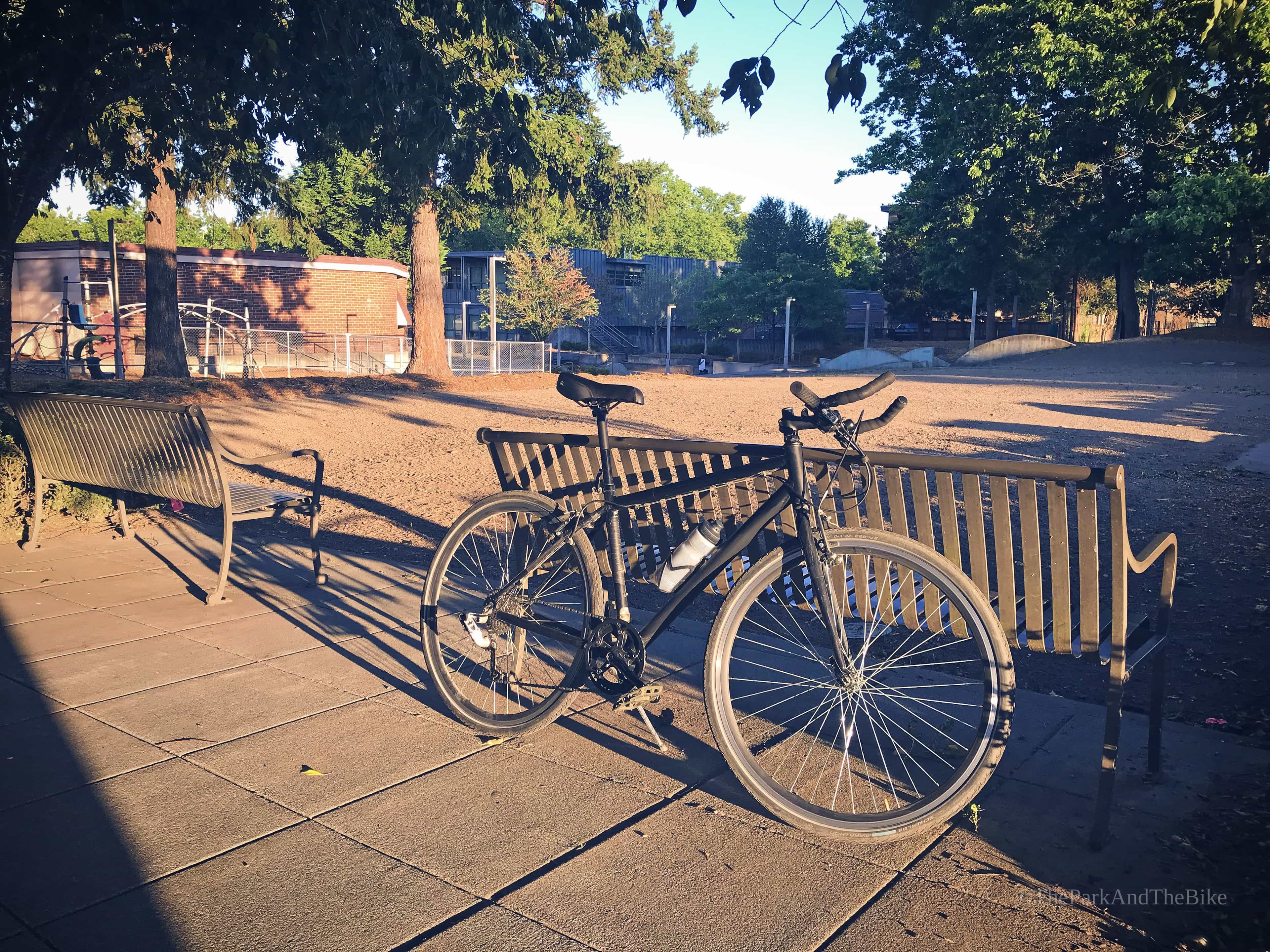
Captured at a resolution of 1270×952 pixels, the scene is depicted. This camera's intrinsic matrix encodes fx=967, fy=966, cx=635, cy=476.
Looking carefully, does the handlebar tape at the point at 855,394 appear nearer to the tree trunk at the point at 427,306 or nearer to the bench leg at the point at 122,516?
the bench leg at the point at 122,516

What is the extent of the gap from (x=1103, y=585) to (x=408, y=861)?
5411 millimetres

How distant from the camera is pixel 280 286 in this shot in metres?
37.5

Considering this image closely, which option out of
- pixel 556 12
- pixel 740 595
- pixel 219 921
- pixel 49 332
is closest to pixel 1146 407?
pixel 556 12

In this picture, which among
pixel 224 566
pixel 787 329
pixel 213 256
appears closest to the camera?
pixel 224 566

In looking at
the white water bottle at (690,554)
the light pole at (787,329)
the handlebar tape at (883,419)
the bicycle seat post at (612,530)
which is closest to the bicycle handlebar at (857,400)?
the handlebar tape at (883,419)

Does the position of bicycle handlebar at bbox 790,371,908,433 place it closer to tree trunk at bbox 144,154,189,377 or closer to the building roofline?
tree trunk at bbox 144,154,189,377

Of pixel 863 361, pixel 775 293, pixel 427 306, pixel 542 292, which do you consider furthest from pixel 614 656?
pixel 775 293

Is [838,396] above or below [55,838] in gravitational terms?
above

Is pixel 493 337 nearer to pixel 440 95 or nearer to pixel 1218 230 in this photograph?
pixel 1218 230

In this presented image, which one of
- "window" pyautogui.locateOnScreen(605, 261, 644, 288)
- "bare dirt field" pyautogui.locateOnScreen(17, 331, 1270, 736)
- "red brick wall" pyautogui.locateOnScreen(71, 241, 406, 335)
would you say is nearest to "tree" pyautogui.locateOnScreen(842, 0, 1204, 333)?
"bare dirt field" pyautogui.locateOnScreen(17, 331, 1270, 736)

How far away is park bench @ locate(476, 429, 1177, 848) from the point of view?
10.0ft

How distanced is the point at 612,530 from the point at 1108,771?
1.84 meters

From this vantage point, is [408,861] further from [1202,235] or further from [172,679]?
[1202,235]

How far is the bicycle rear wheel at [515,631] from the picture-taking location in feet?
12.3
